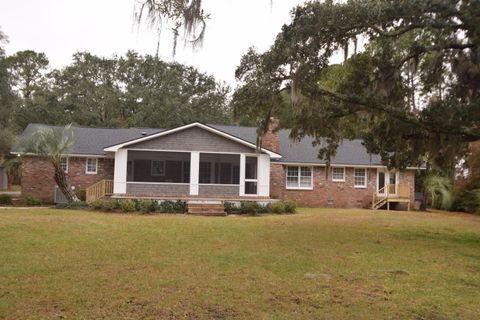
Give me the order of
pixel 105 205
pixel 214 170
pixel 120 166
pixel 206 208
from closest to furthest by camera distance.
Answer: pixel 105 205
pixel 206 208
pixel 120 166
pixel 214 170

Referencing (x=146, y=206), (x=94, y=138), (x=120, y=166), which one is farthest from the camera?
(x=94, y=138)

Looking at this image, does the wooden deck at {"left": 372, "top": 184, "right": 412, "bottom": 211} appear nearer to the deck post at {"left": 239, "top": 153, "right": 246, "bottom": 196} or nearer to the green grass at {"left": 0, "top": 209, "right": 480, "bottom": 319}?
the deck post at {"left": 239, "top": 153, "right": 246, "bottom": 196}

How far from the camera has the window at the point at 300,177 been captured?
26703 millimetres

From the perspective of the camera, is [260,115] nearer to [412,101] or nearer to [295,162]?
[412,101]

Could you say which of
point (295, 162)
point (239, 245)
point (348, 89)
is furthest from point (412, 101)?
point (295, 162)

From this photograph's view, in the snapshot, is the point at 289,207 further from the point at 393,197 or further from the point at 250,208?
the point at 393,197

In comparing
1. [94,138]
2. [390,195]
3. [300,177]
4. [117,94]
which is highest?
[117,94]

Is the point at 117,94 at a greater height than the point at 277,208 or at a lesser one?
greater

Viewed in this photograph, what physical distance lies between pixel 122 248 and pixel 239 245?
2817 millimetres

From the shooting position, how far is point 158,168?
28.0 metres

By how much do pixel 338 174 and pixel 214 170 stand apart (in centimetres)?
747

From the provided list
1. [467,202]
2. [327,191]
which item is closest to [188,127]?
[327,191]

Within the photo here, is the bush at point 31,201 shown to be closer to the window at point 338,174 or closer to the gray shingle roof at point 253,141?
the gray shingle roof at point 253,141

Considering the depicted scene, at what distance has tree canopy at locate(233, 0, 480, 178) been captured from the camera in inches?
422
